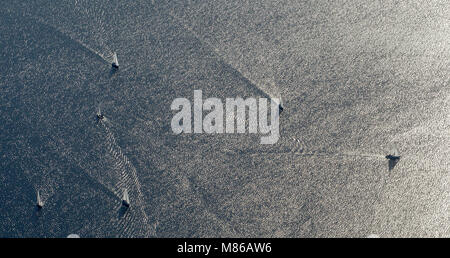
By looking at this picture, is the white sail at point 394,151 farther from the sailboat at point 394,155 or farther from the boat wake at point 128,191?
the boat wake at point 128,191

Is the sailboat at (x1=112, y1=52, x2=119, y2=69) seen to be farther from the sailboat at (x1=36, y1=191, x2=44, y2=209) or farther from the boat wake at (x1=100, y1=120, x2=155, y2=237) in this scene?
the sailboat at (x1=36, y1=191, x2=44, y2=209)

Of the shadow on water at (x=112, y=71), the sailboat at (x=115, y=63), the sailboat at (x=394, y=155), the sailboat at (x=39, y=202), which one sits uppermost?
the sailboat at (x=115, y=63)

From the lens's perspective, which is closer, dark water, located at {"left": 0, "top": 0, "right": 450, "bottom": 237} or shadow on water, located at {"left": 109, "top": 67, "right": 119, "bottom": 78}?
dark water, located at {"left": 0, "top": 0, "right": 450, "bottom": 237}

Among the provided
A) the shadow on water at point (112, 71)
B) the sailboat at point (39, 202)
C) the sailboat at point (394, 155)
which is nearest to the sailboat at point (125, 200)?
the sailboat at point (39, 202)

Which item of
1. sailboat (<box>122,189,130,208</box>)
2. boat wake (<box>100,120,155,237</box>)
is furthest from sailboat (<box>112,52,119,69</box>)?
sailboat (<box>122,189,130,208</box>)

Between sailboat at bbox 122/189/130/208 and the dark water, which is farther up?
the dark water

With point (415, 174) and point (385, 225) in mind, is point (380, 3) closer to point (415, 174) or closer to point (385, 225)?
point (415, 174)

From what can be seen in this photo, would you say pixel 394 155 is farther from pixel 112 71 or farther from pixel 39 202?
pixel 39 202

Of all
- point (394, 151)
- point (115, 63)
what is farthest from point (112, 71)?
point (394, 151)
